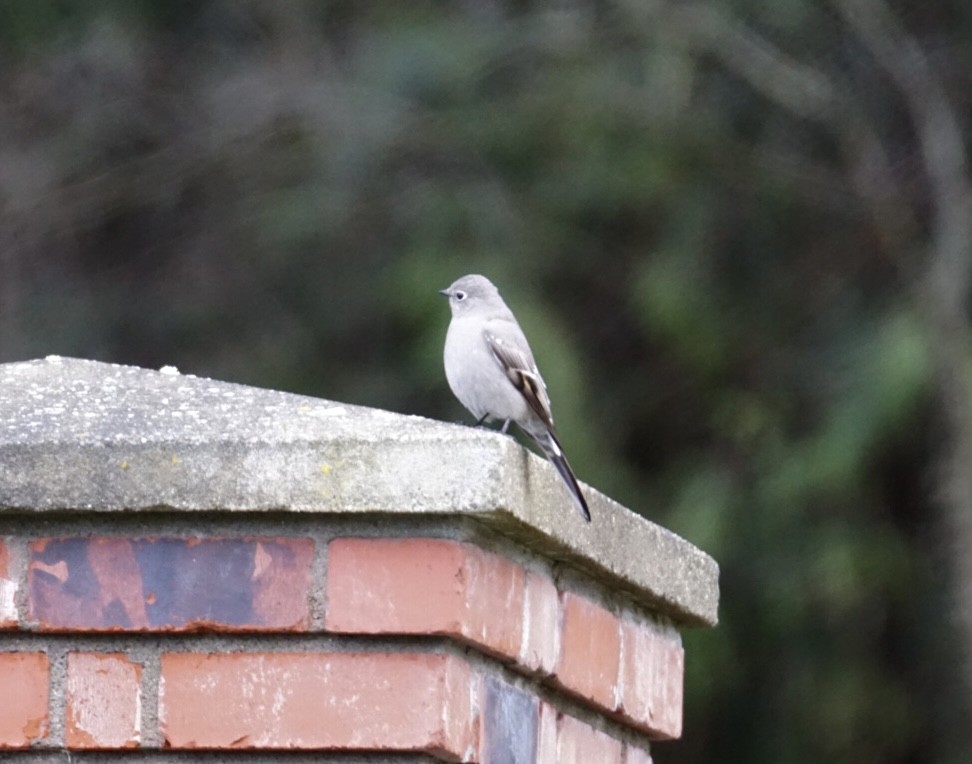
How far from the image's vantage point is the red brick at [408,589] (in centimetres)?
174

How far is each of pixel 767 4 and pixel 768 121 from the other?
448 mm

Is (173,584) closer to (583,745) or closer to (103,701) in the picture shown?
(103,701)

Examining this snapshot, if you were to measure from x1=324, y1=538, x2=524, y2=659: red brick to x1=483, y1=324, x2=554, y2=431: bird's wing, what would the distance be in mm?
1880

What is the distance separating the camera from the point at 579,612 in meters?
2.08

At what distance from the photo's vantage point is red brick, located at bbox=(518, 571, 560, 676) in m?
1.91

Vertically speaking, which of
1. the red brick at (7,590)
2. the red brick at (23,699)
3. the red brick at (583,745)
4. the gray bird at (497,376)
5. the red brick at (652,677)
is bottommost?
the red brick at (23,699)

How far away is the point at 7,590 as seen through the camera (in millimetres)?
1784

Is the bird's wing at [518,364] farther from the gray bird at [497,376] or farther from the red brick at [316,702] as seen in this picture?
the red brick at [316,702]

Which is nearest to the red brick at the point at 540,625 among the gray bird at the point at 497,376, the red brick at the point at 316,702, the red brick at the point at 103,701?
the red brick at the point at 316,702

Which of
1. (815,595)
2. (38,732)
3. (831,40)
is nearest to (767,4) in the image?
(831,40)

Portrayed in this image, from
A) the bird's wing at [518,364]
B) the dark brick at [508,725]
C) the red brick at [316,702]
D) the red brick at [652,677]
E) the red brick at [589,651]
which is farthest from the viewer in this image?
the bird's wing at [518,364]

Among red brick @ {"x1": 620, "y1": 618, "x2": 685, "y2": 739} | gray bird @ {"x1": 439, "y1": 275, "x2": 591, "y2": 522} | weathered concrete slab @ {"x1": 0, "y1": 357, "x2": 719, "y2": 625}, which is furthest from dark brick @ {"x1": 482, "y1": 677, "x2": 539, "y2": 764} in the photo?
gray bird @ {"x1": 439, "y1": 275, "x2": 591, "y2": 522}

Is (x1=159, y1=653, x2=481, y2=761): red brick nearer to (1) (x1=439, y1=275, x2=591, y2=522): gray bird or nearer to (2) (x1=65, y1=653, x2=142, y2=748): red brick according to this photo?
(2) (x1=65, y1=653, x2=142, y2=748): red brick

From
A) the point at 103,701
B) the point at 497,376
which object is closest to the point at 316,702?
the point at 103,701
